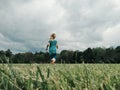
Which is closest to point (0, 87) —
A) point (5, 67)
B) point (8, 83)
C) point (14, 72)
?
point (8, 83)

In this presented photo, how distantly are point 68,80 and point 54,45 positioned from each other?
1909 centimetres

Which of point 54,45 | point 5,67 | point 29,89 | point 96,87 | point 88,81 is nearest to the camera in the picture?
point 29,89

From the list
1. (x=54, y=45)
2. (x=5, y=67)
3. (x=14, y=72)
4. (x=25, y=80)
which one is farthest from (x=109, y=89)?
(x=54, y=45)

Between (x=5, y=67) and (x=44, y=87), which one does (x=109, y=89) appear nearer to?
(x=44, y=87)

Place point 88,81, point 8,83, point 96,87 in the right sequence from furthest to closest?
1. point 88,81
2. point 96,87
3. point 8,83

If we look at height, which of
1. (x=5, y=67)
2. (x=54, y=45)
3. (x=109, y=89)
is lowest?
(x=109, y=89)

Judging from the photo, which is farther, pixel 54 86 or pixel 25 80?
pixel 25 80

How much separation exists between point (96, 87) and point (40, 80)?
40 centimetres

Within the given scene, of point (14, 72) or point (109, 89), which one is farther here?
point (14, 72)

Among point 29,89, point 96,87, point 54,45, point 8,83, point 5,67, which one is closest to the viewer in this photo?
point 29,89

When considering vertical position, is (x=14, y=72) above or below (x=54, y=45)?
below

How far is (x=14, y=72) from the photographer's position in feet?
8.16

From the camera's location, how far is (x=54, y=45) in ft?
71.0

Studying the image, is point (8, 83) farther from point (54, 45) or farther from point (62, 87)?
point (54, 45)
